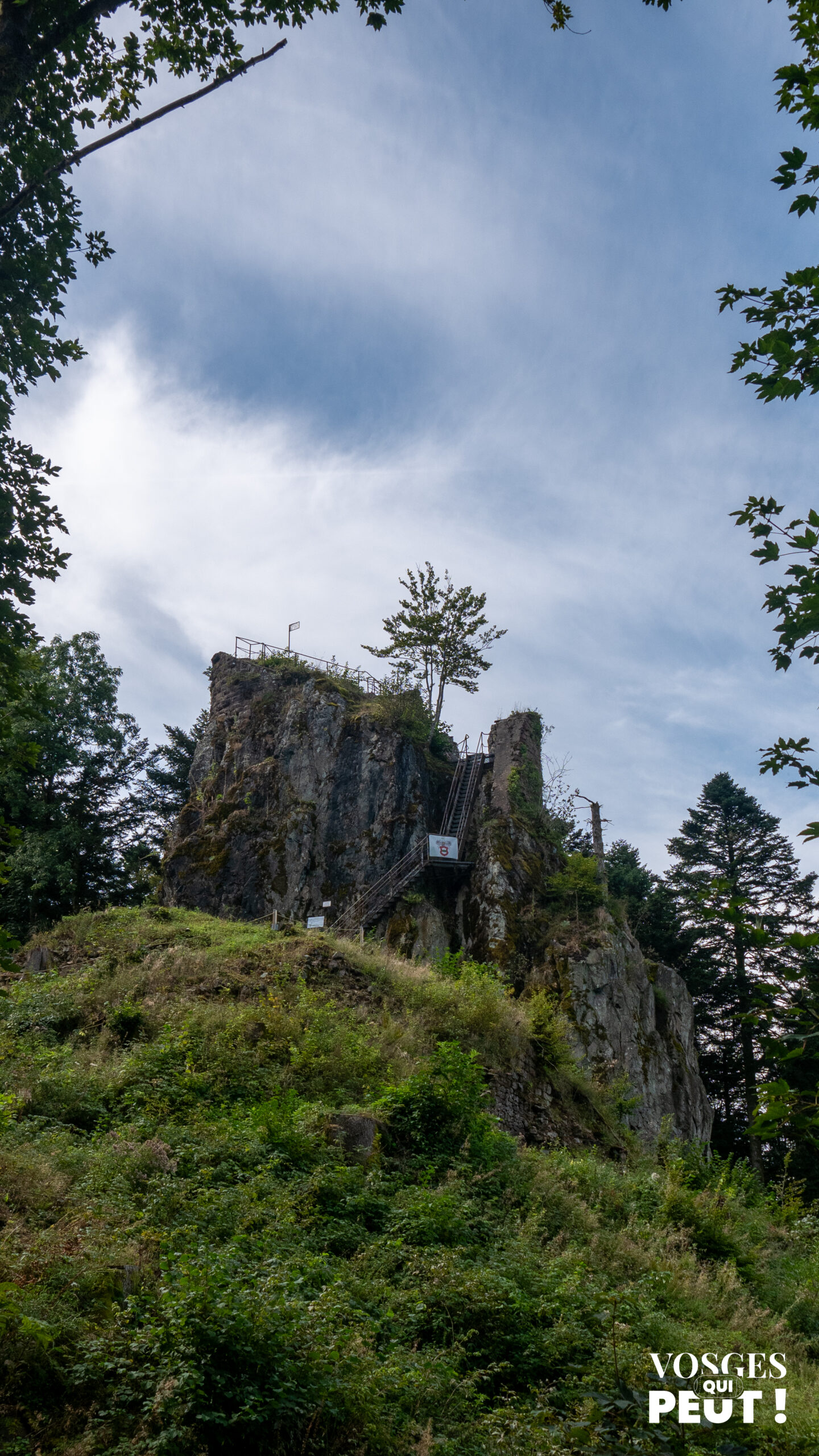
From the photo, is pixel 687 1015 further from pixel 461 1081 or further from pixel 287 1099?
pixel 287 1099

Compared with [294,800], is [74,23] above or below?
below

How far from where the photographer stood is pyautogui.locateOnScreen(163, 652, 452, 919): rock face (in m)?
25.3

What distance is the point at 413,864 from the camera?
25.6 metres

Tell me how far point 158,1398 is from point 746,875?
31878 millimetres

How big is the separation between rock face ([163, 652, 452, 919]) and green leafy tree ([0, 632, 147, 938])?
4.27m

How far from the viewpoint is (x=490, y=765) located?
1156 inches

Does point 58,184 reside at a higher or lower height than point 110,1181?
higher

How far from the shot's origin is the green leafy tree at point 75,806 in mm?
28750

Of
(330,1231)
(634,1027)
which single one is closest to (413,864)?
(634,1027)

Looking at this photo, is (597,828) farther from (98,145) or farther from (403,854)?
(98,145)

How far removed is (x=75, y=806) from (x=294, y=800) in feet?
31.4

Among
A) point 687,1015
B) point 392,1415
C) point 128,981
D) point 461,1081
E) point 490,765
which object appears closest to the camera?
point 392,1415

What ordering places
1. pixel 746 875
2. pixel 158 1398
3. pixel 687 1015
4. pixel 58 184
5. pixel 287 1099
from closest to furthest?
1. pixel 158 1398
2. pixel 58 184
3. pixel 287 1099
4. pixel 687 1015
5. pixel 746 875

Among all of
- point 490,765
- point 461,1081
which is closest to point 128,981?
point 461,1081
